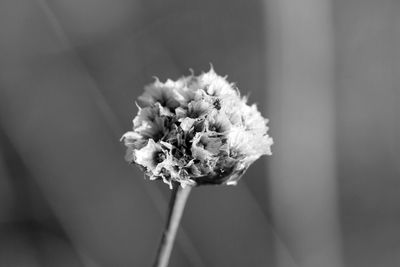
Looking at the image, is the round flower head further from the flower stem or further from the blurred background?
the blurred background

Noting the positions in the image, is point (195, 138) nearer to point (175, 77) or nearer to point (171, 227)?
point (171, 227)

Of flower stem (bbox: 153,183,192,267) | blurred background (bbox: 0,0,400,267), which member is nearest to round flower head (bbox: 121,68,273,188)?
flower stem (bbox: 153,183,192,267)
